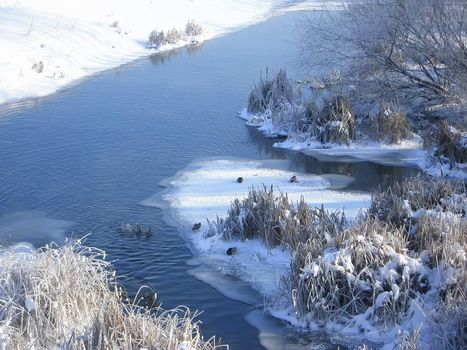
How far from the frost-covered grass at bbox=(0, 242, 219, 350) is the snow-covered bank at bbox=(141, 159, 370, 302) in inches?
96.8

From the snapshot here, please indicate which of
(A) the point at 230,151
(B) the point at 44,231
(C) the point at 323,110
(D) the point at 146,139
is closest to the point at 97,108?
(D) the point at 146,139

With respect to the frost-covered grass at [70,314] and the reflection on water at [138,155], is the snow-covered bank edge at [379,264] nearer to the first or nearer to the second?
the reflection on water at [138,155]

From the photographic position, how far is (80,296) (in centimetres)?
833

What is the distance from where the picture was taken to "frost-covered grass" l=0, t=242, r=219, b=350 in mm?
7027

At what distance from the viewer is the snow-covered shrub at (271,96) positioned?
762 inches

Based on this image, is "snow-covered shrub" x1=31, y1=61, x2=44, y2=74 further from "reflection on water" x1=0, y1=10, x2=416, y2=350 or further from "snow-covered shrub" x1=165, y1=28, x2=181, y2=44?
"snow-covered shrub" x1=165, y1=28, x2=181, y2=44

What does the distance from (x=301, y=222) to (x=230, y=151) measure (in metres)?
6.09

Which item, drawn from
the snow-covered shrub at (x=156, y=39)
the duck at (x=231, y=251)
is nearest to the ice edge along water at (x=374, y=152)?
the duck at (x=231, y=251)

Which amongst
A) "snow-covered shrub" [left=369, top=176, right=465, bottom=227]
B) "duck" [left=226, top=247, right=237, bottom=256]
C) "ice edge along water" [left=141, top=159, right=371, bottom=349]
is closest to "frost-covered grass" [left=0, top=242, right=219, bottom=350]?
"ice edge along water" [left=141, top=159, right=371, bottom=349]

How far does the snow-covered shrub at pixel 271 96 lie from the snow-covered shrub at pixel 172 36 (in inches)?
443

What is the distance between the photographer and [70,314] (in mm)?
8211

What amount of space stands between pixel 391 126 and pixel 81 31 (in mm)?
16263

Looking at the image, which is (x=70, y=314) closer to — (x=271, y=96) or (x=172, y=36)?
(x=271, y=96)

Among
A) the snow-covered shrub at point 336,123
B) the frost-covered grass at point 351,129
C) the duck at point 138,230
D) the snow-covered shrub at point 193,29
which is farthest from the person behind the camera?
the snow-covered shrub at point 193,29
